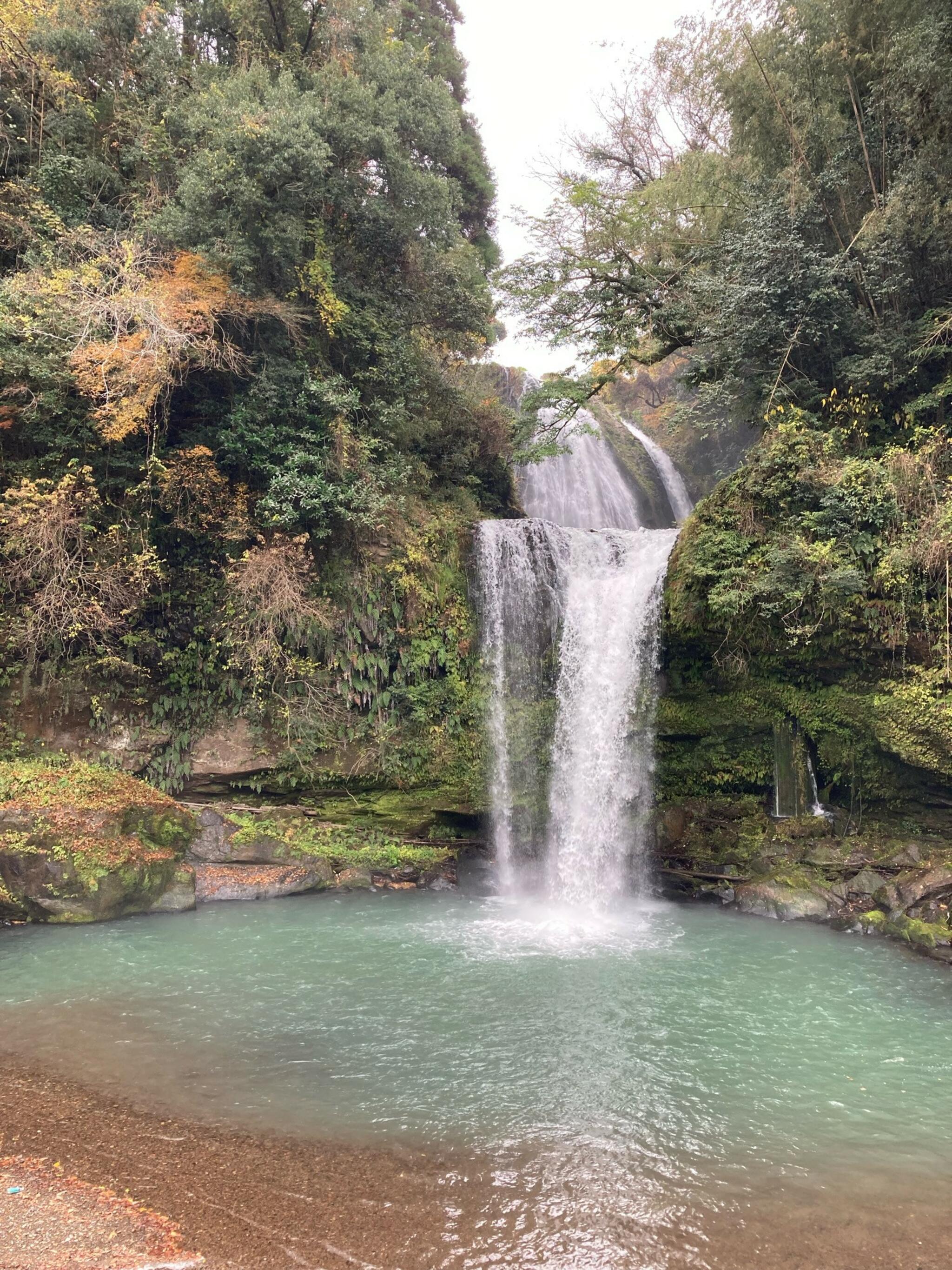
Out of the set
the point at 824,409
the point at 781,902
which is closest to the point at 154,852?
the point at 781,902

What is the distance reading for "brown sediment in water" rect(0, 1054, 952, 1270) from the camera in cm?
357

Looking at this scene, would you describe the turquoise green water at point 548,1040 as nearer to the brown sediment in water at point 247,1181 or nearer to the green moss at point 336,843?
the brown sediment in water at point 247,1181

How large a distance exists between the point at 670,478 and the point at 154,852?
19359mm

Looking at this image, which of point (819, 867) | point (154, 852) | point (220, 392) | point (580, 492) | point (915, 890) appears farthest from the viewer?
point (580, 492)

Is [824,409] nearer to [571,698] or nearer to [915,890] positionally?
[571,698]

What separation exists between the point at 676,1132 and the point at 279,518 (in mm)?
9182

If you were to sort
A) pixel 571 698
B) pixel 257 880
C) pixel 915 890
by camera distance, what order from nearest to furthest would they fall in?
pixel 915 890 < pixel 257 880 < pixel 571 698

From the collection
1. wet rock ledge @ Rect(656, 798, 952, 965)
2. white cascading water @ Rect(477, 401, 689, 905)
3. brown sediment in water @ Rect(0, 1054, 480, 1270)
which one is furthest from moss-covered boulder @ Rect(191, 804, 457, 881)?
brown sediment in water @ Rect(0, 1054, 480, 1270)

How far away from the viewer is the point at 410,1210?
12.7 feet

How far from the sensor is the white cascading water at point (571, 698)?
11.1 meters

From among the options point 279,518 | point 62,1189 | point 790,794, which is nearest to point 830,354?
point 790,794

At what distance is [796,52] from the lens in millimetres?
10836

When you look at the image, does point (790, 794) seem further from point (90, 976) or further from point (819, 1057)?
point (90, 976)

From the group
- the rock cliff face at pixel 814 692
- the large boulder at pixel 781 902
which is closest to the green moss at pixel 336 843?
the rock cliff face at pixel 814 692
